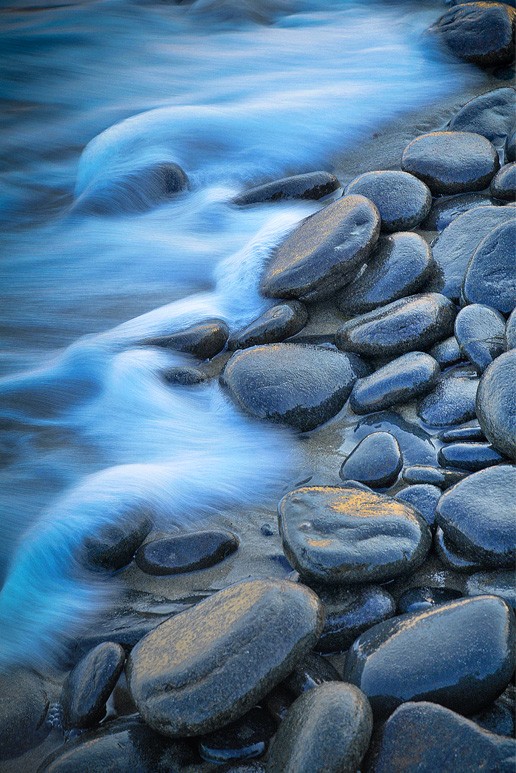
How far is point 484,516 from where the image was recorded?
7.82 feet

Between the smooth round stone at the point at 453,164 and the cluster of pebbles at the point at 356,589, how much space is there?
83 cm

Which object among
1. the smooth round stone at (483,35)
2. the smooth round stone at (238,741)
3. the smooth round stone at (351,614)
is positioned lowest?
the smooth round stone at (238,741)

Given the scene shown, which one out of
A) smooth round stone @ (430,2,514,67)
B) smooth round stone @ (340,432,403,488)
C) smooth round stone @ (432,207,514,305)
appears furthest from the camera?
smooth round stone @ (430,2,514,67)

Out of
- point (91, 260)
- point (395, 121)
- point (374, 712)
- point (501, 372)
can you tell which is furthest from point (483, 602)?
point (395, 121)

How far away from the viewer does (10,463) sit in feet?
11.4

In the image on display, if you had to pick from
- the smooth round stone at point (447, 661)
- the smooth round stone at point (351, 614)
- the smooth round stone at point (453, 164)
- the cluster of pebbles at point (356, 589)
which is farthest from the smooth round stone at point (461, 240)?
the smooth round stone at point (447, 661)

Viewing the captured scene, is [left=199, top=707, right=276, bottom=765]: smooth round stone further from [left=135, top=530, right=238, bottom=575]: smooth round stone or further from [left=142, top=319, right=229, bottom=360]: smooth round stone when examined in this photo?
[left=142, top=319, right=229, bottom=360]: smooth round stone

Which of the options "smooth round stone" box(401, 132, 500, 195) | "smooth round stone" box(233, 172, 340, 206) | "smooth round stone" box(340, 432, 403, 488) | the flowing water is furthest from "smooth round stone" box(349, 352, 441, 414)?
"smooth round stone" box(233, 172, 340, 206)

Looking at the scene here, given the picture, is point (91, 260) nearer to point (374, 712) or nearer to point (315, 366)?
point (315, 366)

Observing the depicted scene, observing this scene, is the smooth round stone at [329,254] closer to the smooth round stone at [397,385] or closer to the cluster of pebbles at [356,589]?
the cluster of pebbles at [356,589]

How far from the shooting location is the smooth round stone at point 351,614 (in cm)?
227

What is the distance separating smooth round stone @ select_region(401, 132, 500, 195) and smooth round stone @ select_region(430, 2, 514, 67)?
6.64 ft

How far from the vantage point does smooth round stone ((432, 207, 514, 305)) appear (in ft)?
12.4

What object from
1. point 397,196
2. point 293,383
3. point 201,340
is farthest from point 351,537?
point 397,196
